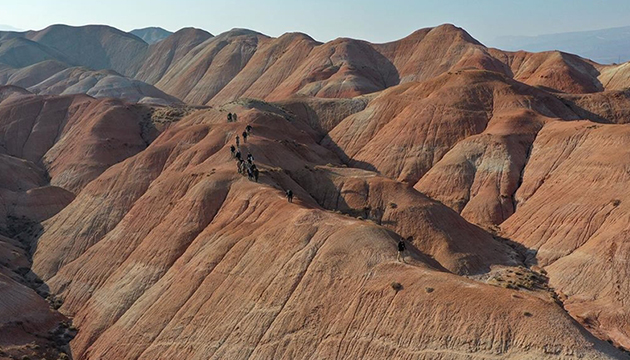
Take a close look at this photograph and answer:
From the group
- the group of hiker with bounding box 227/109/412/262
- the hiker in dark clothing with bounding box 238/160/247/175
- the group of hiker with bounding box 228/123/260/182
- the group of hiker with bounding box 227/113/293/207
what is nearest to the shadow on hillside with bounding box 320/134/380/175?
the group of hiker with bounding box 227/109/412/262

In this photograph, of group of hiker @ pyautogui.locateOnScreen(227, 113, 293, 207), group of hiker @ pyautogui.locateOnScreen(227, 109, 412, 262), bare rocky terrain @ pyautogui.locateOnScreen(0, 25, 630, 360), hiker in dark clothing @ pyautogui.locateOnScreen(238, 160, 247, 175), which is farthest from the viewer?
hiker in dark clothing @ pyautogui.locateOnScreen(238, 160, 247, 175)

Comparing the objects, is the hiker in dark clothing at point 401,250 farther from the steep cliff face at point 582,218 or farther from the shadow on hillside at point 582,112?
the shadow on hillside at point 582,112

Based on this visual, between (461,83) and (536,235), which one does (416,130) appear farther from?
(536,235)

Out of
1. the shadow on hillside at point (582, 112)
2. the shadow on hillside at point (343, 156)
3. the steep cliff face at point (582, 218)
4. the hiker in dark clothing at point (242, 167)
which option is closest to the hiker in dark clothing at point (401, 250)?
the steep cliff face at point (582, 218)

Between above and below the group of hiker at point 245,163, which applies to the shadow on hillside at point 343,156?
below

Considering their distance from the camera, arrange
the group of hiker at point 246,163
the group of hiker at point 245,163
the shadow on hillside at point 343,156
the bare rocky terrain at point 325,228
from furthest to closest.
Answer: the shadow on hillside at point 343,156 < the group of hiker at point 245,163 < the group of hiker at point 246,163 < the bare rocky terrain at point 325,228

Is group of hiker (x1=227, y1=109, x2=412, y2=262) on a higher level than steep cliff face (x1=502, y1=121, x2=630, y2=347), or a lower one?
higher

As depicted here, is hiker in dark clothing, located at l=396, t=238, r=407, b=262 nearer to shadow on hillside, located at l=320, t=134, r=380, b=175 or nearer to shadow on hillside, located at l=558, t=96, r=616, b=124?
shadow on hillside, located at l=320, t=134, r=380, b=175


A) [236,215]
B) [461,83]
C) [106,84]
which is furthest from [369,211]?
[106,84]

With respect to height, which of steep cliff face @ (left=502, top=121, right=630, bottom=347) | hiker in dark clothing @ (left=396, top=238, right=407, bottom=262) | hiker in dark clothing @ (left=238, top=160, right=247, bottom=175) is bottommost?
steep cliff face @ (left=502, top=121, right=630, bottom=347)
